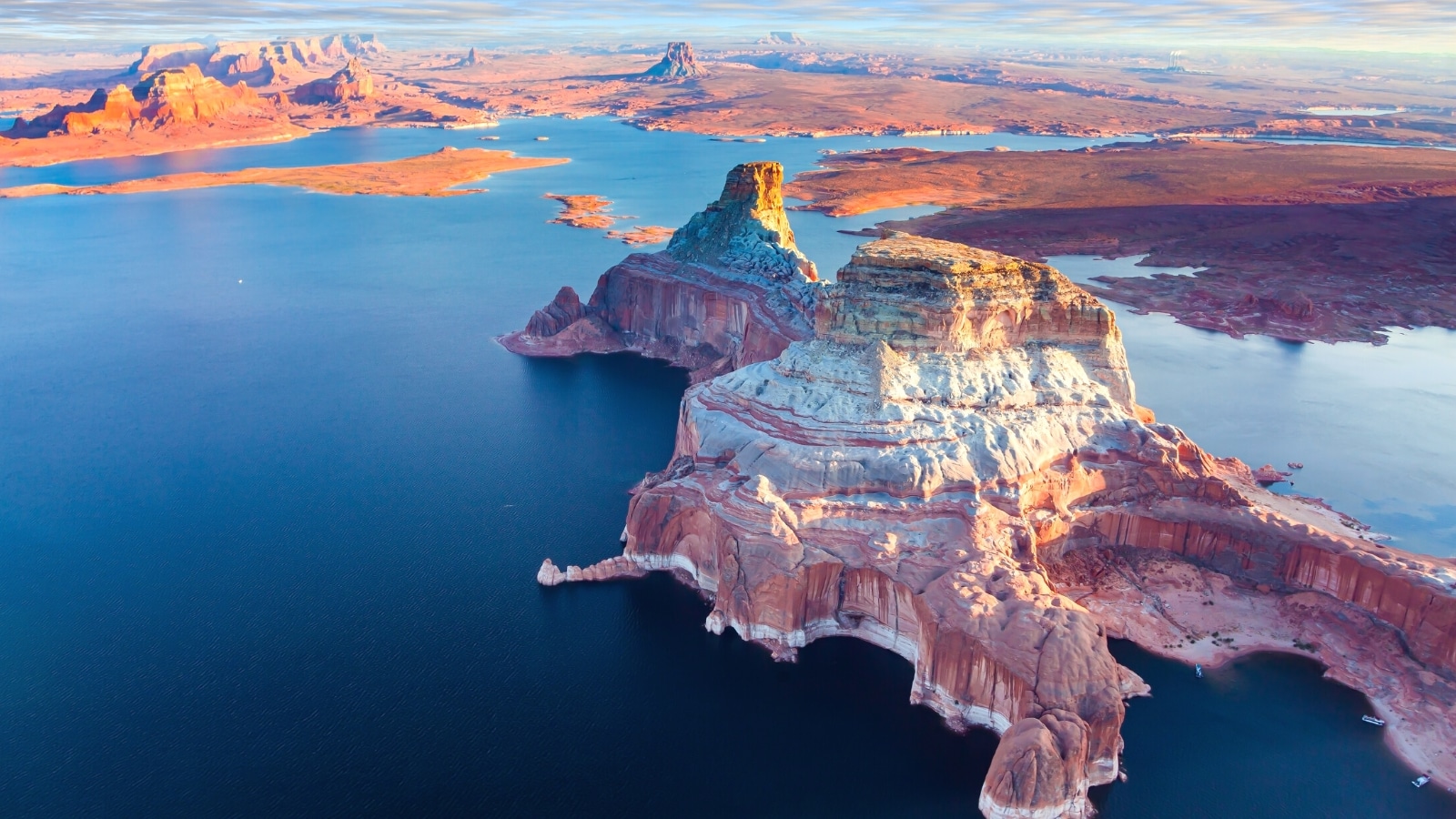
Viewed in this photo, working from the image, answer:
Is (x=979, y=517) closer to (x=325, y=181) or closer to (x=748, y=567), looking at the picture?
(x=748, y=567)

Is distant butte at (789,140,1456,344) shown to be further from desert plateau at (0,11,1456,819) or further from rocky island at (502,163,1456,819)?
rocky island at (502,163,1456,819)

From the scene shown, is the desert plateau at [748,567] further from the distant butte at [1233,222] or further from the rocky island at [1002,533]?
the distant butte at [1233,222]

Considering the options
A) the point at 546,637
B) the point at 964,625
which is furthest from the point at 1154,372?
the point at 546,637

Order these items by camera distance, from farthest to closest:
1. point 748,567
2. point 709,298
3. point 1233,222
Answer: point 1233,222
point 709,298
point 748,567

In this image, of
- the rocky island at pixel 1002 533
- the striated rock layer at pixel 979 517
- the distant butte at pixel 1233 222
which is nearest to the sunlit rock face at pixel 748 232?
the rocky island at pixel 1002 533

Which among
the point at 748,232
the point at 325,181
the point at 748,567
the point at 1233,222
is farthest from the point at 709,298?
the point at 325,181

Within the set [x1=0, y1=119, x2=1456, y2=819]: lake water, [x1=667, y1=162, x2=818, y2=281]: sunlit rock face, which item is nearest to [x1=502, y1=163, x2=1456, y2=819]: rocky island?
[x1=0, y1=119, x2=1456, y2=819]: lake water
